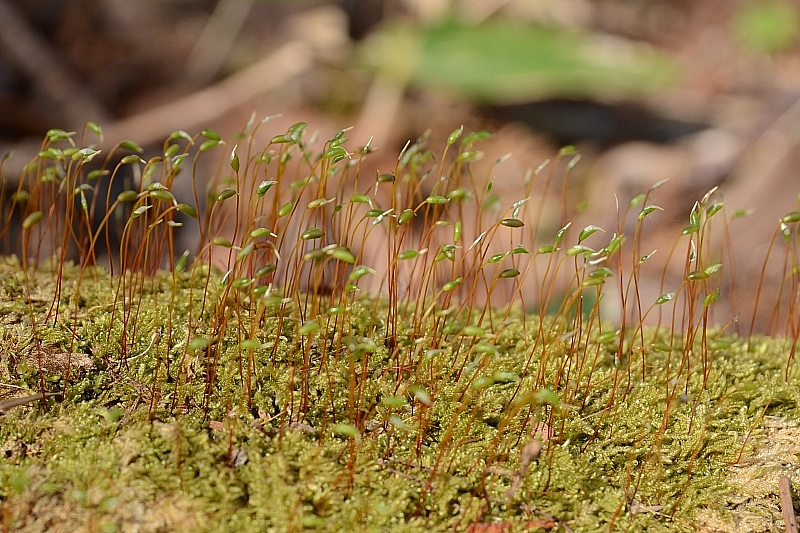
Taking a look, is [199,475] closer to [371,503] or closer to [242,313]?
[371,503]

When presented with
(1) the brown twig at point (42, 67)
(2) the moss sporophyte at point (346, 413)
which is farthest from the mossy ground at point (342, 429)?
(1) the brown twig at point (42, 67)

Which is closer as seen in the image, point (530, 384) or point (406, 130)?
point (530, 384)

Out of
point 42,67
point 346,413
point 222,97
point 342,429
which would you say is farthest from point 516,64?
point 342,429

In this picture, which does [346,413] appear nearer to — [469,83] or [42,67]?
[469,83]

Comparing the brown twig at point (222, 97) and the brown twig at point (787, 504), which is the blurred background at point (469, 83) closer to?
the brown twig at point (222, 97)

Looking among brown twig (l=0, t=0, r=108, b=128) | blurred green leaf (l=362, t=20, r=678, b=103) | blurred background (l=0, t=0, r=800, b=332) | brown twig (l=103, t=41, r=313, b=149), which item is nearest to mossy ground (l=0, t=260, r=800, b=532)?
blurred background (l=0, t=0, r=800, b=332)

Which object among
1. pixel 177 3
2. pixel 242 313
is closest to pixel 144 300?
pixel 242 313
